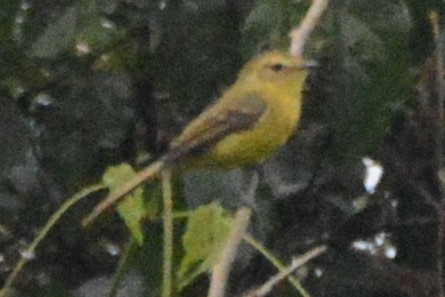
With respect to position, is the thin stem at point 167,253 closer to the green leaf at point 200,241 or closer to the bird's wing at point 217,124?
the green leaf at point 200,241

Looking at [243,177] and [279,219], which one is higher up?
[243,177]

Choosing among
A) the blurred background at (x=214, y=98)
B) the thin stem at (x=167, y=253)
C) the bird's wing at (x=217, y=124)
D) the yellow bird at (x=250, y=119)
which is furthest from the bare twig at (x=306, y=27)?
the thin stem at (x=167, y=253)

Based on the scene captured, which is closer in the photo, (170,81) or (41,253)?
(170,81)

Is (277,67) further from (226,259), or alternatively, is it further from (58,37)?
(226,259)

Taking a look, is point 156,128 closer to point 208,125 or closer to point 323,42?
point 208,125

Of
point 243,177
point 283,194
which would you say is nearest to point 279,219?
point 283,194

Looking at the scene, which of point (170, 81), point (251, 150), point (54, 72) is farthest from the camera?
point (251, 150)

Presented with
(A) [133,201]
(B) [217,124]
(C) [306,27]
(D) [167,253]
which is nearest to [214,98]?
(B) [217,124]
